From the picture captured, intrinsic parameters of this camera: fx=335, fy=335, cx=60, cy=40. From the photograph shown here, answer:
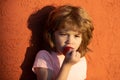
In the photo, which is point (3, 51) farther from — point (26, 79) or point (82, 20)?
point (82, 20)

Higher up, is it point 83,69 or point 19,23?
point 19,23

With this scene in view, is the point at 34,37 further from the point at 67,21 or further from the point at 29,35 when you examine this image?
the point at 67,21

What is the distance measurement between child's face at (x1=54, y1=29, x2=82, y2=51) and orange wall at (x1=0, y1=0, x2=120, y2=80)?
0.17 meters

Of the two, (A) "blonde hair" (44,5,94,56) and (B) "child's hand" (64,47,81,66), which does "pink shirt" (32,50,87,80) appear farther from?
(B) "child's hand" (64,47,81,66)

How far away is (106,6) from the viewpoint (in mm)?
2109

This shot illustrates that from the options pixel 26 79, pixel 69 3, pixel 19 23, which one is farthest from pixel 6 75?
pixel 69 3

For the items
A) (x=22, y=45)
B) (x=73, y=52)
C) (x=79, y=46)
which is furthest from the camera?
(x=79, y=46)

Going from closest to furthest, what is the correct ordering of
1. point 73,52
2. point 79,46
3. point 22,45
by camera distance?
point 73,52 → point 22,45 → point 79,46

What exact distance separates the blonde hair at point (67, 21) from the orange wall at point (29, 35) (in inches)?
3.4

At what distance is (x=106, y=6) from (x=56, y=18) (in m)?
0.42

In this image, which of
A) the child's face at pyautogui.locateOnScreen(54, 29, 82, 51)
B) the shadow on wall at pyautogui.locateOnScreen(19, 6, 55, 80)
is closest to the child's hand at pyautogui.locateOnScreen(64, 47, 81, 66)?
the child's face at pyautogui.locateOnScreen(54, 29, 82, 51)

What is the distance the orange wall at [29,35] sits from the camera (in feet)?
5.95

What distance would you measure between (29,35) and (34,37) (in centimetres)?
3

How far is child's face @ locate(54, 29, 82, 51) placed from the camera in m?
1.83
